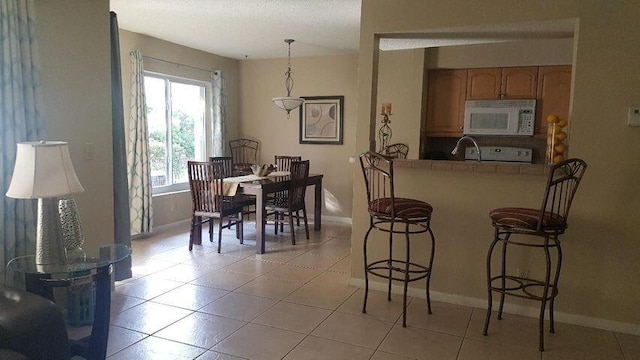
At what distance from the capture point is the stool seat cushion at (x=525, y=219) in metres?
2.65

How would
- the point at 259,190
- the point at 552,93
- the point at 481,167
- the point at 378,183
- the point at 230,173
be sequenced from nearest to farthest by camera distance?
the point at 481,167, the point at 378,183, the point at 259,190, the point at 552,93, the point at 230,173

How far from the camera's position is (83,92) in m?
3.18

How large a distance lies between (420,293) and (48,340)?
2.58 metres

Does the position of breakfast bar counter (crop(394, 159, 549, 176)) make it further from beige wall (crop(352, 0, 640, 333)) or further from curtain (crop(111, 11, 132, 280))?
curtain (crop(111, 11, 132, 280))

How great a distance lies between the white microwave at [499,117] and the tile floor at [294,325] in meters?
2.53

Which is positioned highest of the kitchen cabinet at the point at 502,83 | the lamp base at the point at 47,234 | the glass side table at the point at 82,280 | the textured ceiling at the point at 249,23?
the textured ceiling at the point at 249,23

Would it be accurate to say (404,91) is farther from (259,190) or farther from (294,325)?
(294,325)

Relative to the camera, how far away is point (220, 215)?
15.5 ft

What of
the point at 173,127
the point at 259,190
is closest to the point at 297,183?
the point at 259,190

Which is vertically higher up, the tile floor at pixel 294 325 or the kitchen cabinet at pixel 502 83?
the kitchen cabinet at pixel 502 83

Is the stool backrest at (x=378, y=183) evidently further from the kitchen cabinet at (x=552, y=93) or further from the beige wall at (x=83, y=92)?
the kitchen cabinet at (x=552, y=93)

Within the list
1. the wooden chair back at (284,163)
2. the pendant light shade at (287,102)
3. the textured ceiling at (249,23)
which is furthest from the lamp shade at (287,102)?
the wooden chair back at (284,163)

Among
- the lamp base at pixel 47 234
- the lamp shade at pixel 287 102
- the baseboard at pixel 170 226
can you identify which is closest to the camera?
the lamp base at pixel 47 234

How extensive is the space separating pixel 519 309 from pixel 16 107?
3.65 m
